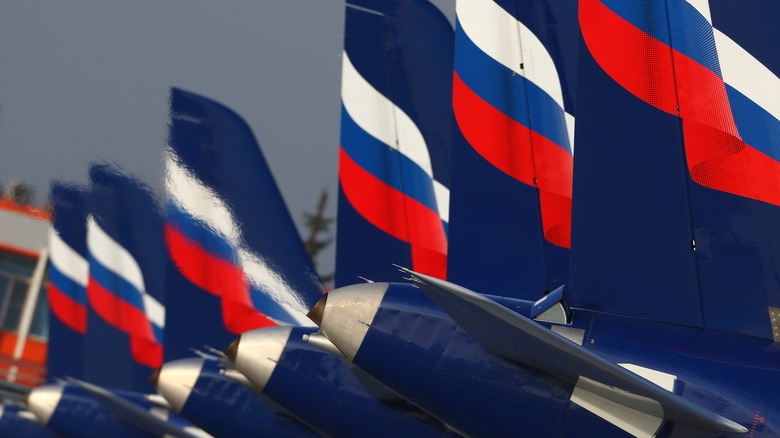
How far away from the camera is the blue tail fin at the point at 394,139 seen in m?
9.04

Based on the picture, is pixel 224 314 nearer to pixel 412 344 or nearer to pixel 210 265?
pixel 210 265

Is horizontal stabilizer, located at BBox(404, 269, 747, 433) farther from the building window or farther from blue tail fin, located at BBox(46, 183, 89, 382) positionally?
the building window

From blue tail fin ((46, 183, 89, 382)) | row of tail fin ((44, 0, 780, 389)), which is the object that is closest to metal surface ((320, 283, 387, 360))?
row of tail fin ((44, 0, 780, 389))

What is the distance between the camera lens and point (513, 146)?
23.7ft

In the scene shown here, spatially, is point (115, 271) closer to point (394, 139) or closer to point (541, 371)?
point (394, 139)

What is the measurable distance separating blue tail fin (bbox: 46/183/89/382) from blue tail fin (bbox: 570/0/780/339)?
861 centimetres

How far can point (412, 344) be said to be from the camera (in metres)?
5.15

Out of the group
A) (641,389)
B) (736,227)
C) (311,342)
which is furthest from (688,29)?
(311,342)

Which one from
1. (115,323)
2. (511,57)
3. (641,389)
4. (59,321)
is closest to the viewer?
(641,389)

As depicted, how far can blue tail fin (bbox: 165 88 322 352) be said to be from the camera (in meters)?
9.54

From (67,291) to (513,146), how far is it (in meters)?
9.84

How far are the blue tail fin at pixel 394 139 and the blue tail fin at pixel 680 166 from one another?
12.4ft

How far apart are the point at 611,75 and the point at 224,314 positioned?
5.65 meters

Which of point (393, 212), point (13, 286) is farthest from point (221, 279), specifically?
point (13, 286)
